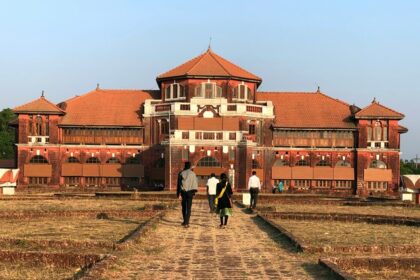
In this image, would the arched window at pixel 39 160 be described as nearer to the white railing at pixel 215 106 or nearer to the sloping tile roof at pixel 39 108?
the sloping tile roof at pixel 39 108

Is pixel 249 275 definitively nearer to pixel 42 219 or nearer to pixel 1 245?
pixel 1 245

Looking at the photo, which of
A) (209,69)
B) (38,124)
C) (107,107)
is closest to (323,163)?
(209,69)

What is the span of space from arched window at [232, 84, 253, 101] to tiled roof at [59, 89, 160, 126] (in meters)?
9.54

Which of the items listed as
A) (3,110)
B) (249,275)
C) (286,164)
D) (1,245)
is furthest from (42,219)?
(3,110)

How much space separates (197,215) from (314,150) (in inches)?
1436

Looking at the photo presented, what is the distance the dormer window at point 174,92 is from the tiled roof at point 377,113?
16674 millimetres

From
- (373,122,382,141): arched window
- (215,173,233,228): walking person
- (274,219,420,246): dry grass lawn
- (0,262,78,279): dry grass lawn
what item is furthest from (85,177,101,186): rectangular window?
(0,262,78,279): dry grass lawn

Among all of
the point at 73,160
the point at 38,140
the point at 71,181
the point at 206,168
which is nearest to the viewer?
the point at 206,168

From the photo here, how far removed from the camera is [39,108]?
58094 mm

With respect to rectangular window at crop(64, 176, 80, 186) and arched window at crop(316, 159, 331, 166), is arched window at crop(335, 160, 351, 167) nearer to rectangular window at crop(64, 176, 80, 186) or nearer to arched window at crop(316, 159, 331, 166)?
arched window at crop(316, 159, 331, 166)

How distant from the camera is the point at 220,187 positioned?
1939cm

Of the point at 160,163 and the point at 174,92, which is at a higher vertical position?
the point at 174,92

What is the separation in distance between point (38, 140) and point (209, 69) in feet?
57.6

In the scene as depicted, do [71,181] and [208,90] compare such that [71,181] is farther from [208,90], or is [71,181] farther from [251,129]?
[251,129]
